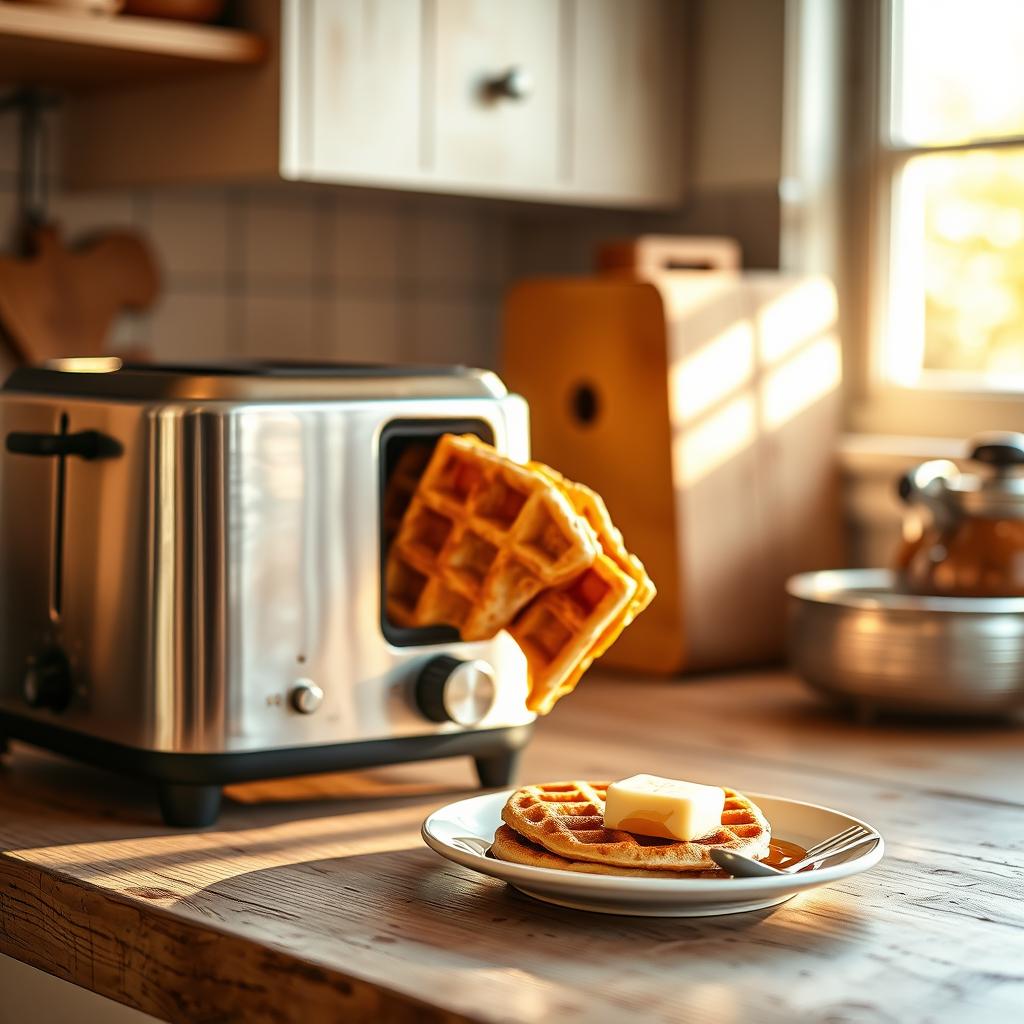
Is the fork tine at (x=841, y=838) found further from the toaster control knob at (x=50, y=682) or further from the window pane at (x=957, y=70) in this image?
the window pane at (x=957, y=70)

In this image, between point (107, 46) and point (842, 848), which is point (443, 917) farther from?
point (107, 46)

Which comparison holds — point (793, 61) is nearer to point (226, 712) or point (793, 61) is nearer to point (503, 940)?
point (226, 712)

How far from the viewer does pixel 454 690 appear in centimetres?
117

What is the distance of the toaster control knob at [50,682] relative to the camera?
1.16m

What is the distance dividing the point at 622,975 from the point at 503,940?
0.26 ft

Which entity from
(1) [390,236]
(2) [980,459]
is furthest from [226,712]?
(1) [390,236]

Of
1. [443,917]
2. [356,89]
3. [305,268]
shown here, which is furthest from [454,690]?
[305,268]

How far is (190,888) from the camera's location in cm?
A: 97

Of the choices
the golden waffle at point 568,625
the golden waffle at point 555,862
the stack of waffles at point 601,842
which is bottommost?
the golden waffle at point 555,862

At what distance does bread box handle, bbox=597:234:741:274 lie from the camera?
70.7 inches

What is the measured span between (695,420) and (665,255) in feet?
0.67

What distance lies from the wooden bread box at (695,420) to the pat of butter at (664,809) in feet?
2.67

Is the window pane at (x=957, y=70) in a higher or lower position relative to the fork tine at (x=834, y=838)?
higher

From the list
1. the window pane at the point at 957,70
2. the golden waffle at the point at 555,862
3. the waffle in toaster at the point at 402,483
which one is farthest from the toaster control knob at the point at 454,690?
the window pane at the point at 957,70
